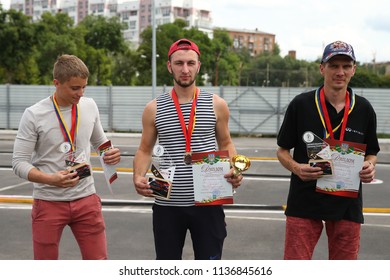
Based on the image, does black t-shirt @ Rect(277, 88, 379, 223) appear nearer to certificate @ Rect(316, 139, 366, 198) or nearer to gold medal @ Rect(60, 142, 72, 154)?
certificate @ Rect(316, 139, 366, 198)

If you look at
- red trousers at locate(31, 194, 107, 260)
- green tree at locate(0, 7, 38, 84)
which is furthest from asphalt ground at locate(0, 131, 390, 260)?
green tree at locate(0, 7, 38, 84)

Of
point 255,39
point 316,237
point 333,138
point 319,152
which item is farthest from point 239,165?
point 255,39

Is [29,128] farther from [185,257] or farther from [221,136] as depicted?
[185,257]

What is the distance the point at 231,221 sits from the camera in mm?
8219

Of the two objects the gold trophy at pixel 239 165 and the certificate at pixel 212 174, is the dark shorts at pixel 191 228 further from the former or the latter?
the gold trophy at pixel 239 165

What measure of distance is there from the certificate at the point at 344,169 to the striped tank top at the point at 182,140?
0.77m

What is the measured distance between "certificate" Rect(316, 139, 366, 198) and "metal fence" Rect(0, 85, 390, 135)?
62.7 ft

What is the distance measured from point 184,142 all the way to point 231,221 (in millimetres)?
4797

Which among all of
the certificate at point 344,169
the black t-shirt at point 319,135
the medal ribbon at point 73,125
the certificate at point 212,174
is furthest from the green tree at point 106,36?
the certificate at point 344,169

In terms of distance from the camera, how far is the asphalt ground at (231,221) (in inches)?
261

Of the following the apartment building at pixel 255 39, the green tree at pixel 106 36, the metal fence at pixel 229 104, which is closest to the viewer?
the metal fence at pixel 229 104

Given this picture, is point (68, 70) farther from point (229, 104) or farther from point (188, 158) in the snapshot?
point (229, 104)

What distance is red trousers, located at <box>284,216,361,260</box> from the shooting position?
12.0 feet
